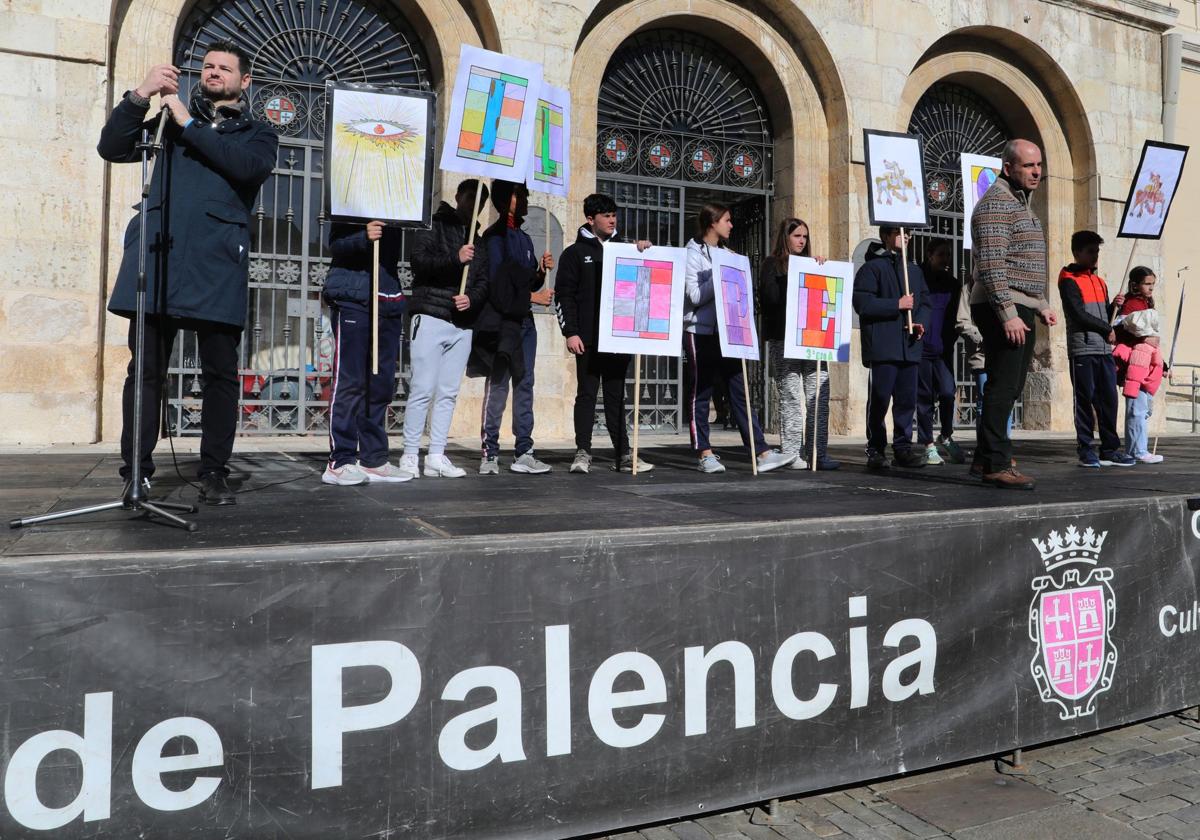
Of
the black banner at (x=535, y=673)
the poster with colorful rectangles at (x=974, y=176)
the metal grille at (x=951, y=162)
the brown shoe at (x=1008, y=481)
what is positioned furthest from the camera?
the metal grille at (x=951, y=162)

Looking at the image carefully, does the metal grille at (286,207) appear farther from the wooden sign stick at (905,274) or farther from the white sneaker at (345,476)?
the wooden sign stick at (905,274)

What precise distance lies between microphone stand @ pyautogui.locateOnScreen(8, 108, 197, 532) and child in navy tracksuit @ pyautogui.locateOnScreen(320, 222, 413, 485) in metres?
1.29

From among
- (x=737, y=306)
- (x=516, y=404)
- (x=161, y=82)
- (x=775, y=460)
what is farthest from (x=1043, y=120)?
(x=161, y=82)

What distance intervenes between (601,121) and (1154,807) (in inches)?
380

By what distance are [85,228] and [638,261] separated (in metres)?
5.69


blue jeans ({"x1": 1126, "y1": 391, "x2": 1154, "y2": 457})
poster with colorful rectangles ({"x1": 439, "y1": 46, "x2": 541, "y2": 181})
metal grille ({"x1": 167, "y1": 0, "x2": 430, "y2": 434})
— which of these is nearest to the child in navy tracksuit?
poster with colorful rectangles ({"x1": 439, "y1": 46, "x2": 541, "y2": 181})

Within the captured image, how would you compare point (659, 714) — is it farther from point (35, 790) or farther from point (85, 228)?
point (85, 228)

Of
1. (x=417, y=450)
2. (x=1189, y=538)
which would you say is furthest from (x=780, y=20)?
(x=1189, y=538)

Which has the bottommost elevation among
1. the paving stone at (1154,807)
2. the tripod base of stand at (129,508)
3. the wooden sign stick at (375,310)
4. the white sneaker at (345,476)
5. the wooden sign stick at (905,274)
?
the paving stone at (1154,807)

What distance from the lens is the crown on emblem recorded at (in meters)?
3.42

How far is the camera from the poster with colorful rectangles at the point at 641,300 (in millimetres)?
5762

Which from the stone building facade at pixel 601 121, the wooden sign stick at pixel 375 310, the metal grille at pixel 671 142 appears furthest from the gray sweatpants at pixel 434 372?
the metal grille at pixel 671 142

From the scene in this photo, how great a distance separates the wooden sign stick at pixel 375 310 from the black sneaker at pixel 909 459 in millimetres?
3760

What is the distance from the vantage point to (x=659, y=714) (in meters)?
2.67
